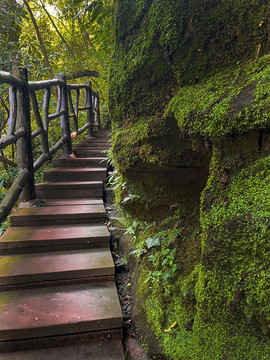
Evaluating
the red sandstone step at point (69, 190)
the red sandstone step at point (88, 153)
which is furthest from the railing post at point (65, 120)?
the red sandstone step at point (69, 190)

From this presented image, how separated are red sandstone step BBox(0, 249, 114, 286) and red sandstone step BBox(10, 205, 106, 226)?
1.87ft

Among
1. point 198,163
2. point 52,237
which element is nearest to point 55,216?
point 52,237

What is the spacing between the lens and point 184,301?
→ 1.66 m

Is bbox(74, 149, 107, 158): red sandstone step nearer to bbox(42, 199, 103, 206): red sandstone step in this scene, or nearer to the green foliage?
bbox(42, 199, 103, 206): red sandstone step

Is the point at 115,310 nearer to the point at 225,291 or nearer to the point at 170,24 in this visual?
the point at 225,291

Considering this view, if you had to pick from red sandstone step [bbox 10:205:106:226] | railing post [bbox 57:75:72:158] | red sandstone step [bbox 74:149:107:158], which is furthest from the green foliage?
red sandstone step [bbox 10:205:106:226]

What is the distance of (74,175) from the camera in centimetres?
438

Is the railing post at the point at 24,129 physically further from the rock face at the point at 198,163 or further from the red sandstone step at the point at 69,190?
the rock face at the point at 198,163

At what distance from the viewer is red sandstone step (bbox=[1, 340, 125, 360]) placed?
1826 millimetres

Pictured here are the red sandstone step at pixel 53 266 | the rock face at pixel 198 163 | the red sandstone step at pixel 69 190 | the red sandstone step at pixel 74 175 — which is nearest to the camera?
the rock face at pixel 198 163

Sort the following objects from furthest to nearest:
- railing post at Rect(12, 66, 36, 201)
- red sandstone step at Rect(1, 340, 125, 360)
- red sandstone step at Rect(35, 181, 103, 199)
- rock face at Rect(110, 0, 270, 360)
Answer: red sandstone step at Rect(35, 181, 103, 199) → railing post at Rect(12, 66, 36, 201) → red sandstone step at Rect(1, 340, 125, 360) → rock face at Rect(110, 0, 270, 360)

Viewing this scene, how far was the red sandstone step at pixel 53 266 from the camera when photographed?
2.31 meters

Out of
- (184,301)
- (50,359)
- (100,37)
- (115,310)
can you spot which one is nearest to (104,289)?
(115,310)

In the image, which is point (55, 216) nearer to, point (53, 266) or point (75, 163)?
point (53, 266)
